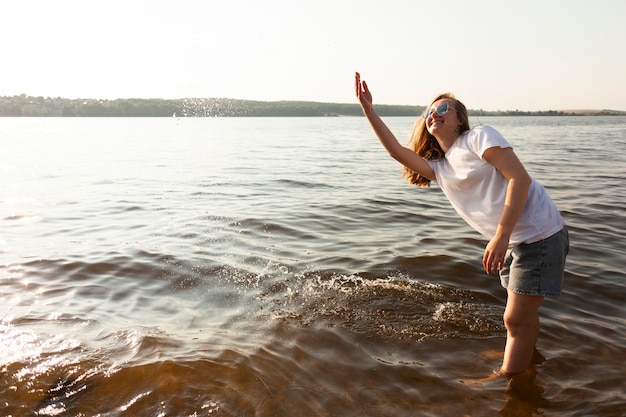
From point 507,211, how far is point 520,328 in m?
1.11

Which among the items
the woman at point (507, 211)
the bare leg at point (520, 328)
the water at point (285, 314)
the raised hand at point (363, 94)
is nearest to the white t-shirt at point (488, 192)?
the woman at point (507, 211)

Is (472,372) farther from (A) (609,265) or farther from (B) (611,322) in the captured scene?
(A) (609,265)

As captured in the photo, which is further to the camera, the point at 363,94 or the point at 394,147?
the point at 363,94

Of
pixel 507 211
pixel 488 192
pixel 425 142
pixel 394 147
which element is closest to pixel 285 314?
pixel 394 147

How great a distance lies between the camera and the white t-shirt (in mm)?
3941

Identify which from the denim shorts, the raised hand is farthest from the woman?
the raised hand

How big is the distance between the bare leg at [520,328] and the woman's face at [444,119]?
1.47 metres

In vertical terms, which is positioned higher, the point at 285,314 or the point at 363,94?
the point at 363,94

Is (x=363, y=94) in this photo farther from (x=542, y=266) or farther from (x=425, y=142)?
(x=542, y=266)

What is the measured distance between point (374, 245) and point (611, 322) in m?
4.02

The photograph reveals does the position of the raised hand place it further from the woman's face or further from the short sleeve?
the short sleeve

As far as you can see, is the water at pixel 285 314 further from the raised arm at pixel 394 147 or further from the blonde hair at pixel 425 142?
the blonde hair at pixel 425 142

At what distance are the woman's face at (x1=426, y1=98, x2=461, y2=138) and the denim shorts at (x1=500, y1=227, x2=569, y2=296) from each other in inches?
44.8

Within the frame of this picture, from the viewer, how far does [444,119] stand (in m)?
4.34
